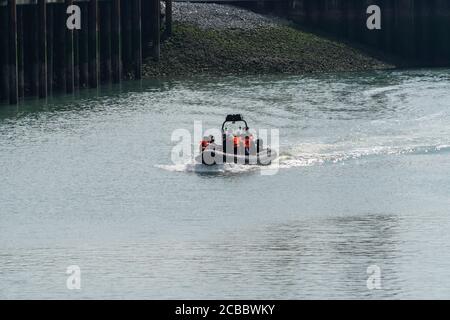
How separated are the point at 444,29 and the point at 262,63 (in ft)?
51.1

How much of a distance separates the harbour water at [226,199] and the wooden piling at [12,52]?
1068 mm

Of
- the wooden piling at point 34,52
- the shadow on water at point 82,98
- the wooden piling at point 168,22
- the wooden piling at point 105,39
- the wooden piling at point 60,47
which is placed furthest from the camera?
the wooden piling at point 168,22

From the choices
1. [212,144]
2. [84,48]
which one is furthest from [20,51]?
[212,144]

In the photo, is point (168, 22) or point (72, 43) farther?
point (168, 22)

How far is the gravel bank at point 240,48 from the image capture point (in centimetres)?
9562

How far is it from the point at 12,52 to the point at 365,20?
3167 centimetres

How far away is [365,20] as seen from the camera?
104 metres

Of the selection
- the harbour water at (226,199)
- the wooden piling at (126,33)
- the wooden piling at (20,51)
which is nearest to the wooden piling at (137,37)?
the wooden piling at (126,33)

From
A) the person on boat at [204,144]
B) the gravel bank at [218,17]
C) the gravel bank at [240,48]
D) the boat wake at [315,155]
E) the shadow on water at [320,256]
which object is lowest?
the shadow on water at [320,256]

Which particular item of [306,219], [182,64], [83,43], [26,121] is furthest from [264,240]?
[182,64]

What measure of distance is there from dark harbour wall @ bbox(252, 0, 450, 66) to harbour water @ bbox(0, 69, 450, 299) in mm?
15714

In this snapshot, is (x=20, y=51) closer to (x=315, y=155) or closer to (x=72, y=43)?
(x=72, y=43)

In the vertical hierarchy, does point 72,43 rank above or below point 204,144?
above

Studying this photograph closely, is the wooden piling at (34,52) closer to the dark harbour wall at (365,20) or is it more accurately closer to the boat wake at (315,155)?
the boat wake at (315,155)
